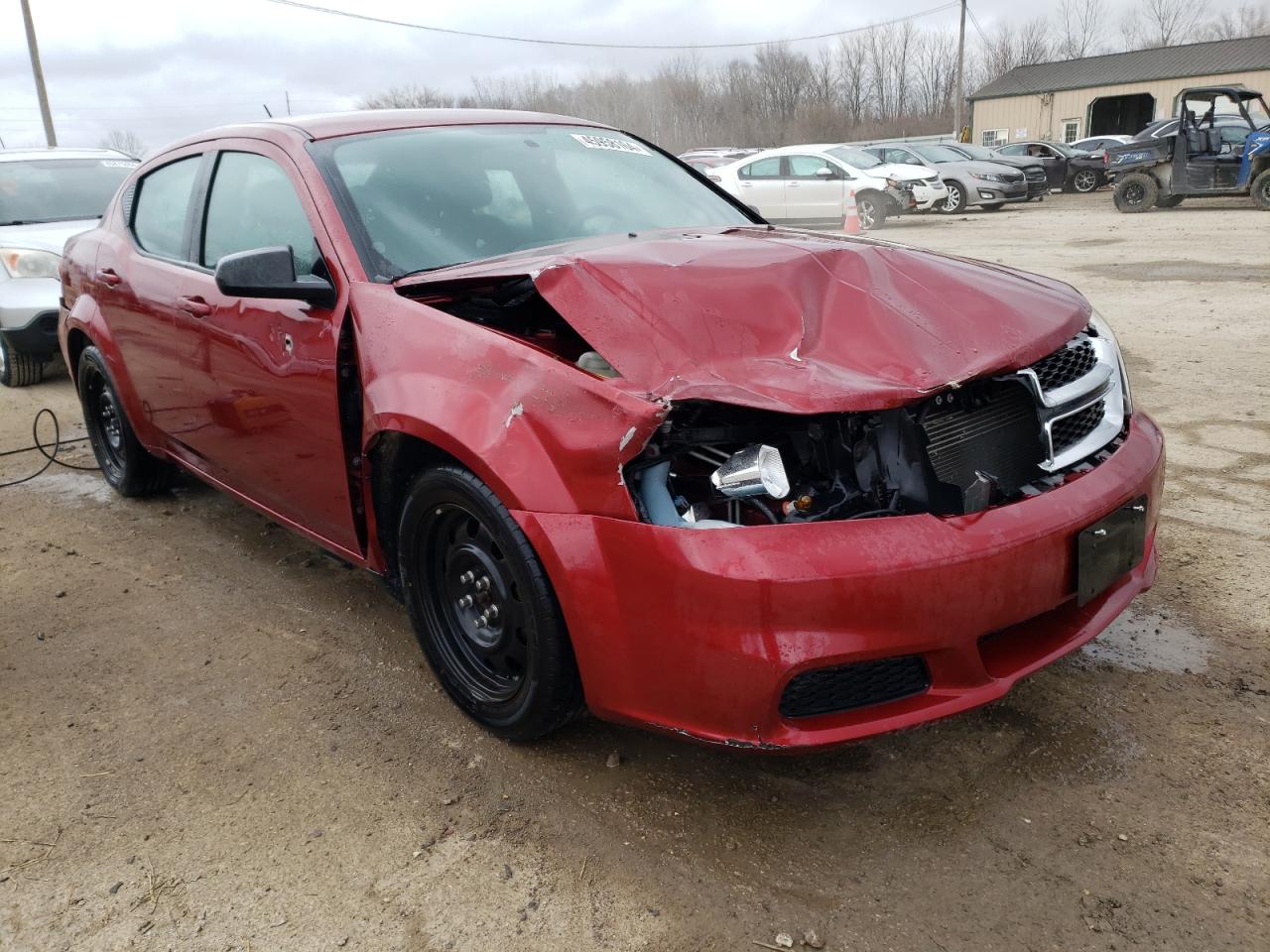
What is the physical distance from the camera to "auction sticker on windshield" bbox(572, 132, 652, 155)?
11.7 feet

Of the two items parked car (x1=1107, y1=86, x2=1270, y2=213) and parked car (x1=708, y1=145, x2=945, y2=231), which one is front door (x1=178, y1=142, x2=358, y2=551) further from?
parked car (x1=1107, y1=86, x2=1270, y2=213)

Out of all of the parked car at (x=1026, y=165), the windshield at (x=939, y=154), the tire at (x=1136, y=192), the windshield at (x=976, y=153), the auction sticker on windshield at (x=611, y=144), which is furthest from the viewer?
the windshield at (x=976, y=153)

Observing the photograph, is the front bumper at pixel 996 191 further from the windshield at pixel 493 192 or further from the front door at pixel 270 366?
the front door at pixel 270 366

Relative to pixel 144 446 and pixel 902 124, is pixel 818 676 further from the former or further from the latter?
pixel 902 124

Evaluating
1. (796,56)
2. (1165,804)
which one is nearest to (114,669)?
(1165,804)

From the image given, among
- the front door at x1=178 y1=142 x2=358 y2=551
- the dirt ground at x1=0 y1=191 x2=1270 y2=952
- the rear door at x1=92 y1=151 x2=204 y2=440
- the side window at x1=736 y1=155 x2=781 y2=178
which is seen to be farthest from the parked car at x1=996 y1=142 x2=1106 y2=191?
the front door at x1=178 y1=142 x2=358 y2=551

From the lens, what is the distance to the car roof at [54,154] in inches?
319

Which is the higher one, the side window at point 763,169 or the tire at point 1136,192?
the side window at point 763,169

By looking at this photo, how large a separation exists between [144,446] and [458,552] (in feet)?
8.03

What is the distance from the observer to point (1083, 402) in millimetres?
2395

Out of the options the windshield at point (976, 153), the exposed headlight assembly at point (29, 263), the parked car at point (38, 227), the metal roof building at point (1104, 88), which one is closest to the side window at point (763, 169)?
the windshield at point (976, 153)

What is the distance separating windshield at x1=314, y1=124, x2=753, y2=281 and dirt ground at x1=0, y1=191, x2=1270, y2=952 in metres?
1.34

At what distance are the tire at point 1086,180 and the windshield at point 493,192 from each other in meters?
22.8

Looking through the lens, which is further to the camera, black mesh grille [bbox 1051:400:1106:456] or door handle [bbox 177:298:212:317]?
door handle [bbox 177:298:212:317]
